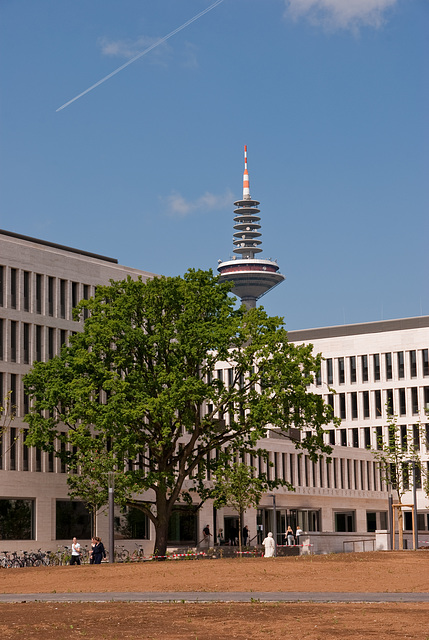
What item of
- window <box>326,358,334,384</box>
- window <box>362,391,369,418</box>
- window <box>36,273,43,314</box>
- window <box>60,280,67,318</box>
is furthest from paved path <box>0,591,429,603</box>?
window <box>326,358,334,384</box>

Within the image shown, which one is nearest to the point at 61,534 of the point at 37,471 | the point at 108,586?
the point at 37,471

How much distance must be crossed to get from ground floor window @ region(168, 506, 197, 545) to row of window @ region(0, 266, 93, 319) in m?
16.1

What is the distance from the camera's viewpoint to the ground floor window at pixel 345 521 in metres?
105

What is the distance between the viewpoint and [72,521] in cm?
7069

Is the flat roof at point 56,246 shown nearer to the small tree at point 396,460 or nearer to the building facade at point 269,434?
the building facade at point 269,434

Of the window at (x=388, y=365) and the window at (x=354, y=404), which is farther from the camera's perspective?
the window at (x=354, y=404)

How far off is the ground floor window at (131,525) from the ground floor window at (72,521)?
1.94 meters

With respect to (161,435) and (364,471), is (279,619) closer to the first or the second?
(161,435)

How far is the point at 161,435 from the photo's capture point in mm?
56188

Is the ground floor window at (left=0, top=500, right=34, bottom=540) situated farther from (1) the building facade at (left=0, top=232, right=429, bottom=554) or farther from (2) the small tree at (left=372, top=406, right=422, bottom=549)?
(2) the small tree at (left=372, top=406, right=422, bottom=549)

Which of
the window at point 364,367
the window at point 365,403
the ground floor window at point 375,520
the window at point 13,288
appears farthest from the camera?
the window at point 364,367

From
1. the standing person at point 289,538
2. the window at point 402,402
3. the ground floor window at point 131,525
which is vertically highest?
the window at point 402,402

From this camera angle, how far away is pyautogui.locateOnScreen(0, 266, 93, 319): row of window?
68438 mm

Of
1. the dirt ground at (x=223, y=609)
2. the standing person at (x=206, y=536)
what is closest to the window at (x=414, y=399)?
the standing person at (x=206, y=536)
